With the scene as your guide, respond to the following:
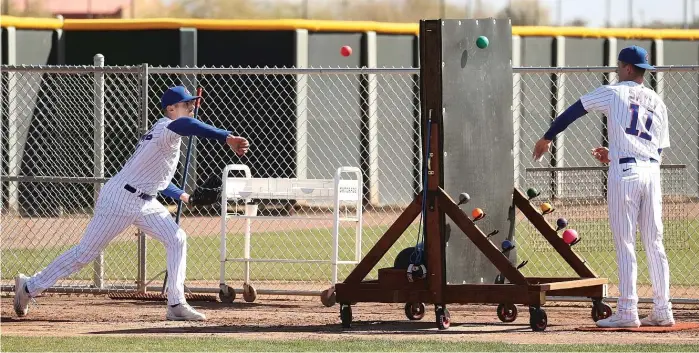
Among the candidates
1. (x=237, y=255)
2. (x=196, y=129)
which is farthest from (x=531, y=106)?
(x=196, y=129)

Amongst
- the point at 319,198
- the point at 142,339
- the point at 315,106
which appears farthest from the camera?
the point at 315,106

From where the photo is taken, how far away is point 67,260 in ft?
34.5

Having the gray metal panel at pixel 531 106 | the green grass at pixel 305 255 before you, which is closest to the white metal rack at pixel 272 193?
the green grass at pixel 305 255

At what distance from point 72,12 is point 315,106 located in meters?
6.01

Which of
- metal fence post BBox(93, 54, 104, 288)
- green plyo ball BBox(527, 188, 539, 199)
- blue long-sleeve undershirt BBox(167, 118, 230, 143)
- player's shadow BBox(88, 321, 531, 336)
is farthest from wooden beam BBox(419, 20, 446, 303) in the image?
metal fence post BBox(93, 54, 104, 288)

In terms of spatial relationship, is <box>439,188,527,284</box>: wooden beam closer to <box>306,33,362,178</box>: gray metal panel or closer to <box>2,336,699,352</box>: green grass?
<box>2,336,699,352</box>: green grass

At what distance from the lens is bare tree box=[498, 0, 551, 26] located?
1138 inches

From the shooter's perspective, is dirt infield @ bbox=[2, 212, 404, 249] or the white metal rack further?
dirt infield @ bbox=[2, 212, 404, 249]

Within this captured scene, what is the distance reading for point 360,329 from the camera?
33.0 ft

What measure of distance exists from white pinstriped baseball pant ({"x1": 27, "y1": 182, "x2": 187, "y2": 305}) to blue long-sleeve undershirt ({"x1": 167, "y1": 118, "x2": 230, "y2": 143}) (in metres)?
0.69

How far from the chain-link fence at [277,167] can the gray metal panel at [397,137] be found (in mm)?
36

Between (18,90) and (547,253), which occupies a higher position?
(18,90)

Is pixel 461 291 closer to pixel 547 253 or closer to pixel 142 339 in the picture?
pixel 142 339

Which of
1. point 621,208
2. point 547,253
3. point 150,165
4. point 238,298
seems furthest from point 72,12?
point 621,208
